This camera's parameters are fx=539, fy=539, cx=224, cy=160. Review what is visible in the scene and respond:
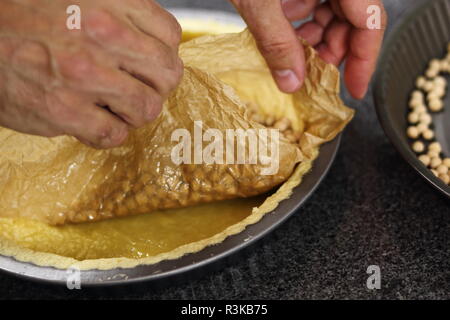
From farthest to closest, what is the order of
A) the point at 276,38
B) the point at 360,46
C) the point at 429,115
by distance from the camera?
the point at 429,115, the point at 360,46, the point at 276,38

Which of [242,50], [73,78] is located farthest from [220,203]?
[73,78]

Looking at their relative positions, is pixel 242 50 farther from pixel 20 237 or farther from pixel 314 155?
pixel 20 237

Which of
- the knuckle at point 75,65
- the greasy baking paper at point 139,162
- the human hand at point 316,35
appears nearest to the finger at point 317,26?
the human hand at point 316,35

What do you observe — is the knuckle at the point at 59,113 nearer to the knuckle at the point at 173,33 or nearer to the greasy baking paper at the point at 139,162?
the knuckle at the point at 173,33

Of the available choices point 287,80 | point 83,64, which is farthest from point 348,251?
point 83,64

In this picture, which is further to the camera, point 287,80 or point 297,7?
point 297,7

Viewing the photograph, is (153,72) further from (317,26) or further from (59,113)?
(317,26)
